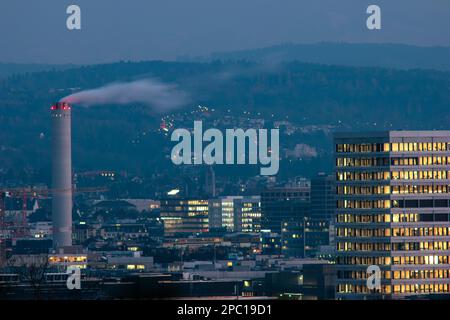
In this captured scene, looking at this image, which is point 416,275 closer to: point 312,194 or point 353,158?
point 353,158

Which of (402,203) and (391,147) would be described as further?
(391,147)

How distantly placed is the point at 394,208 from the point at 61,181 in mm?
88787

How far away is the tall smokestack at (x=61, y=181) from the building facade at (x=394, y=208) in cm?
7721

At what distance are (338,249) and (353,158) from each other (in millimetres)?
5654

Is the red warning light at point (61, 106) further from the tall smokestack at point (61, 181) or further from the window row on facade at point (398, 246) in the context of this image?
the window row on facade at point (398, 246)

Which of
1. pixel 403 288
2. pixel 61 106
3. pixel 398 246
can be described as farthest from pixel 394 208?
pixel 61 106

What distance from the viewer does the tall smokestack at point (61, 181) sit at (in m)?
171

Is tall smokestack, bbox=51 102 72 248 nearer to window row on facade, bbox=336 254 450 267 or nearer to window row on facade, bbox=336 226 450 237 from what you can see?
window row on facade, bbox=336 226 450 237

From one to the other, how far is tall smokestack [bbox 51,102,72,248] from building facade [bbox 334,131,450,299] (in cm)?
7721

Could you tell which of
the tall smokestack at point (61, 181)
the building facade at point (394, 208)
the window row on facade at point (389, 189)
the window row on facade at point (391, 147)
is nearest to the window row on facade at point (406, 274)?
the building facade at point (394, 208)

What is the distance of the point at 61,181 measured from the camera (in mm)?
178250

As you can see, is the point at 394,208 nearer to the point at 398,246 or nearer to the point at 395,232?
the point at 395,232

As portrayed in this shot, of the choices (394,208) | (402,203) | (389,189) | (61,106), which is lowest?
(394,208)
